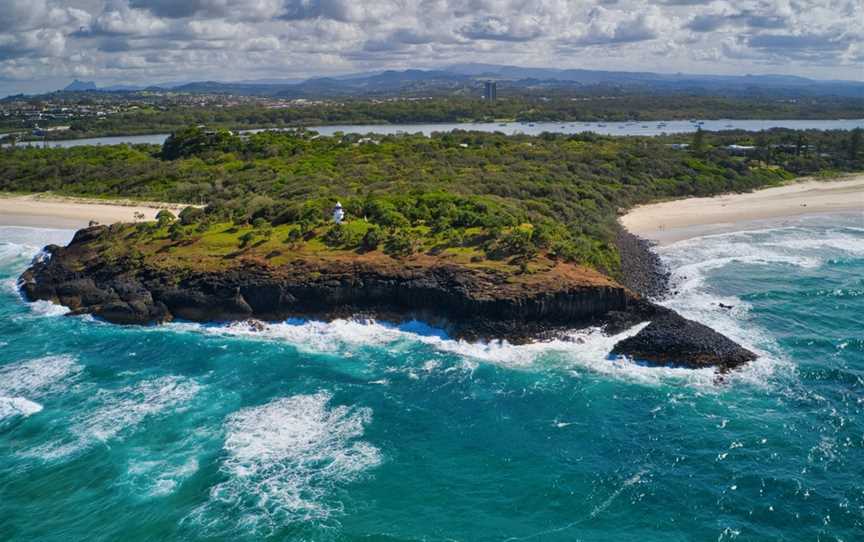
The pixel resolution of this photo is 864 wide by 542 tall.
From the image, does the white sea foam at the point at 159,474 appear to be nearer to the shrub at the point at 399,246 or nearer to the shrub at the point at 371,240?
the shrub at the point at 399,246

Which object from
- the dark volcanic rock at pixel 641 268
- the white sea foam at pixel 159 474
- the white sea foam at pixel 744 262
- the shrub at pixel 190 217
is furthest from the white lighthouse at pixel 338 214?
the white sea foam at pixel 744 262

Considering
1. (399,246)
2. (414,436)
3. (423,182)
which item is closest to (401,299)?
(399,246)

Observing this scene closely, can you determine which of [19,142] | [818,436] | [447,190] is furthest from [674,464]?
[19,142]

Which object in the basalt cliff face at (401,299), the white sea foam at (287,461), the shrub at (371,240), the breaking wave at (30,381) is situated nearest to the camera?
the white sea foam at (287,461)

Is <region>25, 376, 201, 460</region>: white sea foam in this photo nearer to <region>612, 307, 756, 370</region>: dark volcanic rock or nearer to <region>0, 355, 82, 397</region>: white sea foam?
<region>0, 355, 82, 397</region>: white sea foam

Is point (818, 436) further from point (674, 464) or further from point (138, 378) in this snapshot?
point (138, 378)
